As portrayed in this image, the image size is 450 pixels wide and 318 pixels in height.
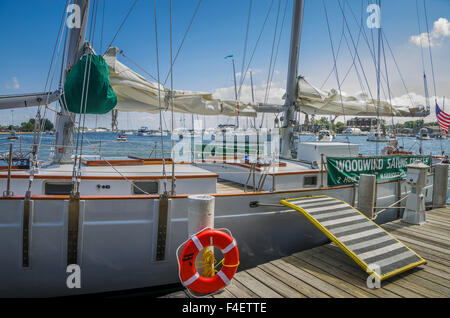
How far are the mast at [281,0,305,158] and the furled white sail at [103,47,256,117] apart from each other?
8.28 feet

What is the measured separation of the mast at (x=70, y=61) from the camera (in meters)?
6.25

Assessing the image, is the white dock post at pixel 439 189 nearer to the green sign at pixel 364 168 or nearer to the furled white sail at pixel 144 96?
the green sign at pixel 364 168

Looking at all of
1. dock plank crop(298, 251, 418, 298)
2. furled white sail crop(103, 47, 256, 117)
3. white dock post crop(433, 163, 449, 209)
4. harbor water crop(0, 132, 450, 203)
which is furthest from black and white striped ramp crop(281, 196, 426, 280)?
white dock post crop(433, 163, 449, 209)

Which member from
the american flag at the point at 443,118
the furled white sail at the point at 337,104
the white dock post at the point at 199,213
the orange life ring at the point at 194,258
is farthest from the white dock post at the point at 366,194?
the american flag at the point at 443,118

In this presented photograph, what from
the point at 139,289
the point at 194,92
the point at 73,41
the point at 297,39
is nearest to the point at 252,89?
the point at 297,39

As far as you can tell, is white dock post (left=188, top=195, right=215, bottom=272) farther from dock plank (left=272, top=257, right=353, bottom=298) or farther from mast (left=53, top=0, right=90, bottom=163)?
mast (left=53, top=0, right=90, bottom=163)

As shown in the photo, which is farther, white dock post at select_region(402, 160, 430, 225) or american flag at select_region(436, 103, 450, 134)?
american flag at select_region(436, 103, 450, 134)

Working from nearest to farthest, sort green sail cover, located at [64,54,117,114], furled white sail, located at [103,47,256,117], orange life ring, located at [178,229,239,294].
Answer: orange life ring, located at [178,229,239,294] < green sail cover, located at [64,54,117,114] < furled white sail, located at [103,47,256,117]

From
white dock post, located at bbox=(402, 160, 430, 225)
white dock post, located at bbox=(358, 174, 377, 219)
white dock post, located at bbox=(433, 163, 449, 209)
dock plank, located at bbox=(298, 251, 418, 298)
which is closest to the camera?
dock plank, located at bbox=(298, 251, 418, 298)

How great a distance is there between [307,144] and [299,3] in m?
4.60

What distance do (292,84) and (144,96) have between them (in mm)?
5017

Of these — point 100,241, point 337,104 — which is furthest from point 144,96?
point 337,104

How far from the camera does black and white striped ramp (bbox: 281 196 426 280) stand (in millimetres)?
5102
